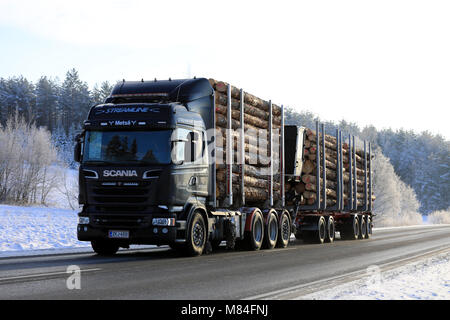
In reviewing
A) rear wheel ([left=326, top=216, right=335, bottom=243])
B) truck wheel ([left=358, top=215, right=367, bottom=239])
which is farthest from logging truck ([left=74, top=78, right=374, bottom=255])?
truck wheel ([left=358, top=215, right=367, bottom=239])

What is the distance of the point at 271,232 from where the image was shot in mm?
18188

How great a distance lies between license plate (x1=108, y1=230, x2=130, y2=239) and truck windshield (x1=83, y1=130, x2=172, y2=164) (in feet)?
5.07

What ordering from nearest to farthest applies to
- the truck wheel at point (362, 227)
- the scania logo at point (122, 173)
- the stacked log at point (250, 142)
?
the scania logo at point (122, 173), the stacked log at point (250, 142), the truck wheel at point (362, 227)

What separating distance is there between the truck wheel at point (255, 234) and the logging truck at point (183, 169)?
0.03 meters

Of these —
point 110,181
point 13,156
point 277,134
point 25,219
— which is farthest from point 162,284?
point 13,156

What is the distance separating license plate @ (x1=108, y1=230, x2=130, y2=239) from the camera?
13078 millimetres

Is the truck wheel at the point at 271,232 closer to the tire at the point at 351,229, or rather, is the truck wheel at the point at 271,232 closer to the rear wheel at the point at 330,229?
the rear wheel at the point at 330,229

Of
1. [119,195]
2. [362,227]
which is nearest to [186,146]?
[119,195]

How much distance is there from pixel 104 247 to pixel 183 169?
322 cm

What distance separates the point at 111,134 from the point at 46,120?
113 meters

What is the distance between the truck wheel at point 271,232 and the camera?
58.4 feet

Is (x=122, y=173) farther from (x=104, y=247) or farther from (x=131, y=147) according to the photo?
(x=104, y=247)

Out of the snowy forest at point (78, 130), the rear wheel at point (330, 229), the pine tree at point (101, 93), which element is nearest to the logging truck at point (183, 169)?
the rear wheel at point (330, 229)

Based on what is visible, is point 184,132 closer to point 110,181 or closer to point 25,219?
point 110,181
